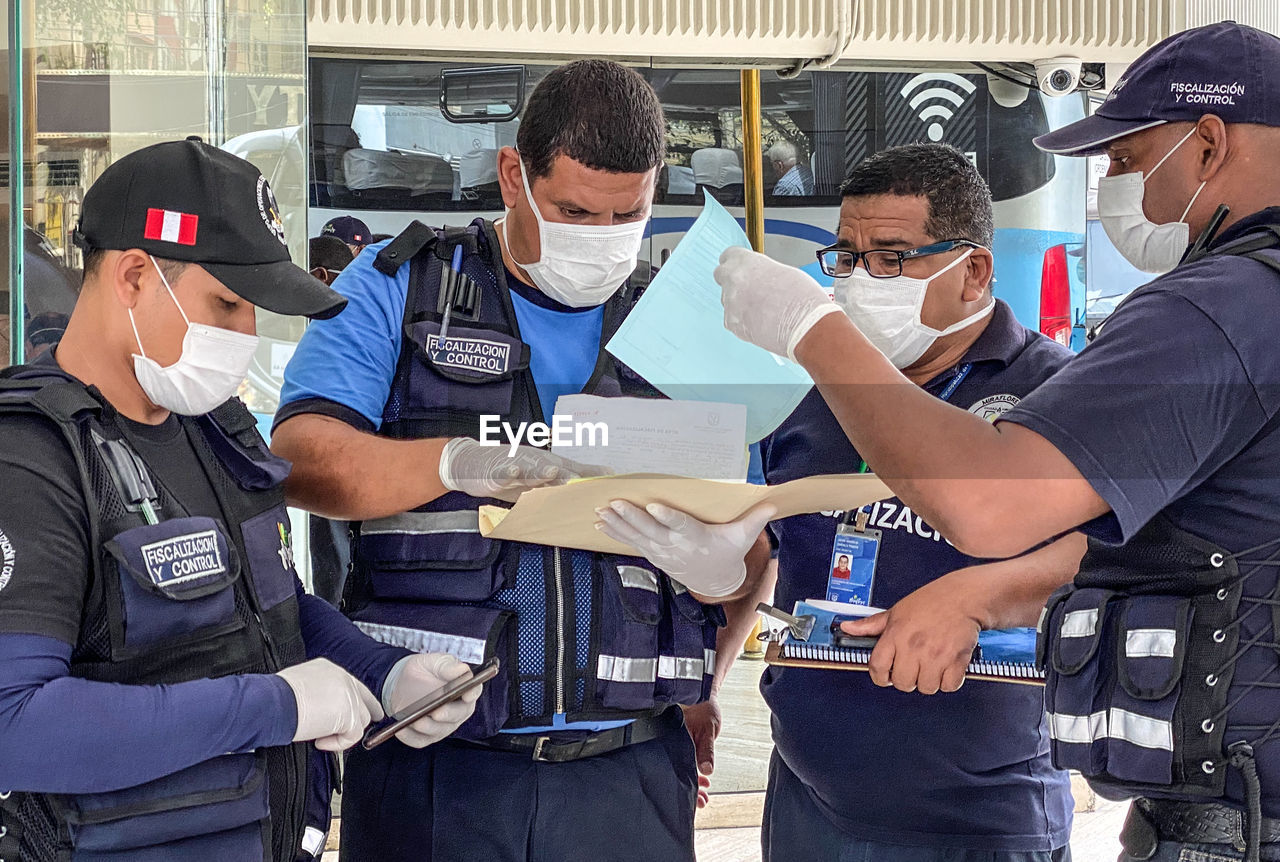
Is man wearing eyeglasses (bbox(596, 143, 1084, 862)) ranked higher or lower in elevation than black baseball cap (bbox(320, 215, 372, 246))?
lower

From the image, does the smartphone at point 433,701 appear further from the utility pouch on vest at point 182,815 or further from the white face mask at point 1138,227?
the white face mask at point 1138,227

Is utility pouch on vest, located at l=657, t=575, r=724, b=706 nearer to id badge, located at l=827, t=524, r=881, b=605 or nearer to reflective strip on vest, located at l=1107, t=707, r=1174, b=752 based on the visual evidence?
id badge, located at l=827, t=524, r=881, b=605

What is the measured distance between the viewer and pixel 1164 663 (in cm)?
123

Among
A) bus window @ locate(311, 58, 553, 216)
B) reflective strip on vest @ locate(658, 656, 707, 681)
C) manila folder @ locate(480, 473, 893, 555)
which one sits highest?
bus window @ locate(311, 58, 553, 216)

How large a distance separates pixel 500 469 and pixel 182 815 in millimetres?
501

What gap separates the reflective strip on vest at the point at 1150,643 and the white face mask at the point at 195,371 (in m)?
1.00

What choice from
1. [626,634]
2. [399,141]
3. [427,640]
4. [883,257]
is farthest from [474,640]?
[399,141]

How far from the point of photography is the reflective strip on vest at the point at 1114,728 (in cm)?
124

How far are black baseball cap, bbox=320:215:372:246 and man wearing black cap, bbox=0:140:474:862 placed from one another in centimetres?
268

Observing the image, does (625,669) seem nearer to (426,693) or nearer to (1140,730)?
(426,693)

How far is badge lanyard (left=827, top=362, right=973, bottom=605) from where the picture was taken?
176 cm

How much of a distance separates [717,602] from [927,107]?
3.44 metres

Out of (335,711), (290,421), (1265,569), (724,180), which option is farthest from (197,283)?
(724,180)

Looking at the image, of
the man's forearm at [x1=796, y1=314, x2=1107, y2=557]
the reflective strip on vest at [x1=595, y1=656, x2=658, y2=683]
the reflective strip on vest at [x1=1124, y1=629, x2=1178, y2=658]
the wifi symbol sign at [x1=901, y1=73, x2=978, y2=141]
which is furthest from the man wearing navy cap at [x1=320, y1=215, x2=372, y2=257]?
the reflective strip on vest at [x1=1124, y1=629, x2=1178, y2=658]
